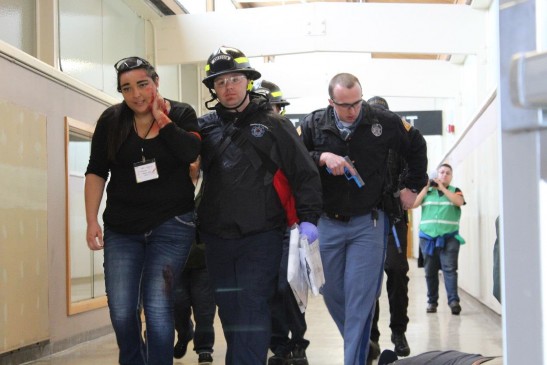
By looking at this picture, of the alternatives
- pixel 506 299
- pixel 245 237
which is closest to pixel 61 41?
pixel 245 237

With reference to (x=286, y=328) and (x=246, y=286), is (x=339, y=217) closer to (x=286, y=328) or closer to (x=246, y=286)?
(x=246, y=286)

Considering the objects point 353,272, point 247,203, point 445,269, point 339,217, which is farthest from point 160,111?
point 445,269

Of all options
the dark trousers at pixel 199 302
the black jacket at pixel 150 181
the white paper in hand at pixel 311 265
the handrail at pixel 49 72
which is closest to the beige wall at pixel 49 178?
the handrail at pixel 49 72

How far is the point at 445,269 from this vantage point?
8781mm

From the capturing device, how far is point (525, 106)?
72cm

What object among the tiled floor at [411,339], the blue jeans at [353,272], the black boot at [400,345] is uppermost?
the blue jeans at [353,272]

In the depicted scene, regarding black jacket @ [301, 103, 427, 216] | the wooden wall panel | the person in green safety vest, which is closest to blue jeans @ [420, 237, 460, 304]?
the person in green safety vest

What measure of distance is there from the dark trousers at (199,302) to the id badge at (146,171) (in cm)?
182

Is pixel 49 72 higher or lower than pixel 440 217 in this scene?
higher

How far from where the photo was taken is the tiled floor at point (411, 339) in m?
5.80

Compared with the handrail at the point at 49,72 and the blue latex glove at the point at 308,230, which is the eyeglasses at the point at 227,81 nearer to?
the blue latex glove at the point at 308,230

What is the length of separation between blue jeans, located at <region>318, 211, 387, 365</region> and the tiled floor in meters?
1.16

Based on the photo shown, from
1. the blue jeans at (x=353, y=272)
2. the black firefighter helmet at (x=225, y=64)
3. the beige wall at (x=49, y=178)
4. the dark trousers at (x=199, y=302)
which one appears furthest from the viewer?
the beige wall at (x=49, y=178)

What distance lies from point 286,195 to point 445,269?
5.51 meters
